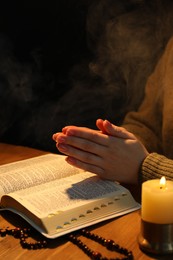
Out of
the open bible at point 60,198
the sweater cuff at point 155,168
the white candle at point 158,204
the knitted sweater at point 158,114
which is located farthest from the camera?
the knitted sweater at point 158,114

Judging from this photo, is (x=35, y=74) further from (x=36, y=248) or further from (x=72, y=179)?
(x=36, y=248)

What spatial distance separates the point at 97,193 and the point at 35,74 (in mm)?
1050

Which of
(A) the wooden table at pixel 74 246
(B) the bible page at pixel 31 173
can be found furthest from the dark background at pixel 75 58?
(A) the wooden table at pixel 74 246

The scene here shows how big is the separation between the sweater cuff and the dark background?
0.75 metres

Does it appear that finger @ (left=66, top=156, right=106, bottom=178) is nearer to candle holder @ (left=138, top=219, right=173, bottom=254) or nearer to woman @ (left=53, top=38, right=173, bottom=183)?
woman @ (left=53, top=38, right=173, bottom=183)

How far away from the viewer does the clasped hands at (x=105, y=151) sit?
1213mm

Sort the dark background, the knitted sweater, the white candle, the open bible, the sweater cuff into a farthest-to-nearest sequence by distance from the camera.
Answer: the dark background < the knitted sweater < the sweater cuff < the open bible < the white candle

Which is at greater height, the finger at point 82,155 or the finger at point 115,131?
the finger at point 115,131

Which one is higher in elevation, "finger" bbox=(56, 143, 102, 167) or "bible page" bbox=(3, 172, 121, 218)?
"finger" bbox=(56, 143, 102, 167)

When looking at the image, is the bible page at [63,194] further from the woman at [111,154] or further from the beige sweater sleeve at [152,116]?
the beige sweater sleeve at [152,116]

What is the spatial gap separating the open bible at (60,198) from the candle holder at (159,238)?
16 cm

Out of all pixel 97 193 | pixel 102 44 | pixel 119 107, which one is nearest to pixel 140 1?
pixel 102 44

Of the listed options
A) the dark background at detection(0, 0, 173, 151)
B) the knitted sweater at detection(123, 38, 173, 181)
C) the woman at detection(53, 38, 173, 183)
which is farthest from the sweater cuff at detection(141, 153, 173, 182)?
the dark background at detection(0, 0, 173, 151)

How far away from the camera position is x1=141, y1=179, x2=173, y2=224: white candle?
0.87 meters
